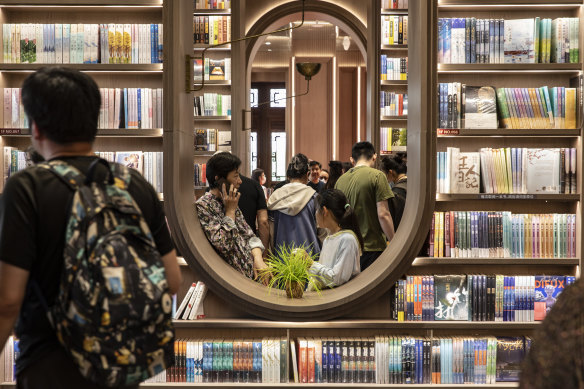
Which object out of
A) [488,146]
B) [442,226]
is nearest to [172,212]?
[442,226]

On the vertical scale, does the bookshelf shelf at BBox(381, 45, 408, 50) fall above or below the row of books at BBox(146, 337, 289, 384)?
above

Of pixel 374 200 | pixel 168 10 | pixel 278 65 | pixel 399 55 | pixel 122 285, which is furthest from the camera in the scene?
pixel 278 65

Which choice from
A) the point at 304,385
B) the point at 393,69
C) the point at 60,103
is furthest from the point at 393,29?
the point at 60,103

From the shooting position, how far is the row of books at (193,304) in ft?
13.7

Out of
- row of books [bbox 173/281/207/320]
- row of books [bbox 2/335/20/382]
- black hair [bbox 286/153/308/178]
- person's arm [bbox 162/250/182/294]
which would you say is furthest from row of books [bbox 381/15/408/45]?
person's arm [bbox 162/250/182/294]

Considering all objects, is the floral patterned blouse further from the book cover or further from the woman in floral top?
the book cover

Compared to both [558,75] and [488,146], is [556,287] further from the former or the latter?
[558,75]

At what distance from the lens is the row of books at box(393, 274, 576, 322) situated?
4.14 m

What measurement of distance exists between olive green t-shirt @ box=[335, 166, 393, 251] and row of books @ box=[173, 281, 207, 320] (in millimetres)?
1439

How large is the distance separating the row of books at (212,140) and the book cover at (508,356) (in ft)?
13.2

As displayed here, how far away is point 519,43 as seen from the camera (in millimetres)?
4074

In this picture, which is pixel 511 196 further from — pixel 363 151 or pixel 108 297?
pixel 108 297

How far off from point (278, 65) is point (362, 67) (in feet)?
5.53

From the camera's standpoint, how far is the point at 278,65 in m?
14.2
